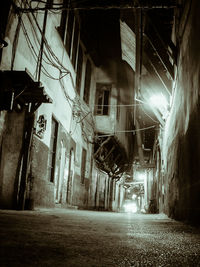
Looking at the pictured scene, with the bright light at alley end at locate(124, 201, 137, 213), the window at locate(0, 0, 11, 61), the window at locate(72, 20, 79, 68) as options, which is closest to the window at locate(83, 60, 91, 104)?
the window at locate(72, 20, 79, 68)

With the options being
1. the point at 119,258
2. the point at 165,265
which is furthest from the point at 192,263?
the point at 119,258

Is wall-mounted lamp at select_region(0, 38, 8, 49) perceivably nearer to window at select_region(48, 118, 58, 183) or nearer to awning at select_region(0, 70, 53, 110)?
awning at select_region(0, 70, 53, 110)

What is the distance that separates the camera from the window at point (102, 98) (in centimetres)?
1748

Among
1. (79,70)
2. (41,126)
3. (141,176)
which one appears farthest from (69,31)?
(141,176)

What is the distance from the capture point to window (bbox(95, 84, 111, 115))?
1748 cm

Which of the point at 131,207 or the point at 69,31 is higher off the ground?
the point at 69,31

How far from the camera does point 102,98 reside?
17719 mm

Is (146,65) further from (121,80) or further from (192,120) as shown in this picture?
(121,80)

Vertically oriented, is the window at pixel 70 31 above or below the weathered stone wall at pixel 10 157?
above

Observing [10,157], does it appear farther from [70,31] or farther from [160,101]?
[70,31]

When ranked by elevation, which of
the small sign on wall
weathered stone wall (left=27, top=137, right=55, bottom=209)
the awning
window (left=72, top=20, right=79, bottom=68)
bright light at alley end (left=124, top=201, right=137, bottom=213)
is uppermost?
window (left=72, top=20, right=79, bottom=68)

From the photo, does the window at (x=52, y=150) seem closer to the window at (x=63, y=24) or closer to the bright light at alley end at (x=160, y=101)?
the window at (x=63, y=24)

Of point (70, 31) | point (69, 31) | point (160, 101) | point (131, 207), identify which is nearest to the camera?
point (160, 101)

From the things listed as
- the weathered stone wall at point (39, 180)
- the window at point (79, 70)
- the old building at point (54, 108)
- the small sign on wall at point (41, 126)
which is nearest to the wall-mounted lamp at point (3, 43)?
the old building at point (54, 108)
